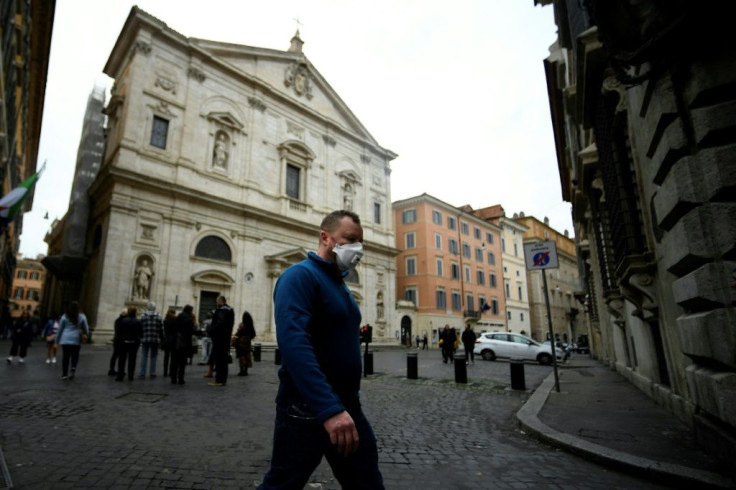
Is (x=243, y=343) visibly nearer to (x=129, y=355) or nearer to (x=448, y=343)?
(x=129, y=355)

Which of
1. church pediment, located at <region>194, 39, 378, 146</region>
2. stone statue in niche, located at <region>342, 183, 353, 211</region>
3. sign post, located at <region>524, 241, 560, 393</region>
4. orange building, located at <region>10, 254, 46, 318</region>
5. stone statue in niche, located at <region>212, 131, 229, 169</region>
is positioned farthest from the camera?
orange building, located at <region>10, 254, 46, 318</region>

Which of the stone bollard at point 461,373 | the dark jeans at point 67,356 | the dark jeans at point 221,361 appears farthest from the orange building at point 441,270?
the dark jeans at point 67,356

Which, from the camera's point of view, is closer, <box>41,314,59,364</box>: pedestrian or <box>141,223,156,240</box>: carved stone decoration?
<box>41,314,59,364</box>: pedestrian

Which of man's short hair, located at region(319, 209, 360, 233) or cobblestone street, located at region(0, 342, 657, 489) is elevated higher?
man's short hair, located at region(319, 209, 360, 233)

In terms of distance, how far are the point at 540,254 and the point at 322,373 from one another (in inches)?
315

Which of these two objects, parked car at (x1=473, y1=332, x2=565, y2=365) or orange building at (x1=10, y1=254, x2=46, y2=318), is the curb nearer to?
parked car at (x1=473, y1=332, x2=565, y2=365)

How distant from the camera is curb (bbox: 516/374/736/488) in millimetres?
3096

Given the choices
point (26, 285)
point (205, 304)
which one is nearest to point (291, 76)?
point (205, 304)

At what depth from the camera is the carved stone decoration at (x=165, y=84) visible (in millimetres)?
23047

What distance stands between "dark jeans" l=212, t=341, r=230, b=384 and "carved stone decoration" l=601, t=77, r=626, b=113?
8784mm

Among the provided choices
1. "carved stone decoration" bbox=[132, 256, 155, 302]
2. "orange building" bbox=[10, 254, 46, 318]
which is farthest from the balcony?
"orange building" bbox=[10, 254, 46, 318]

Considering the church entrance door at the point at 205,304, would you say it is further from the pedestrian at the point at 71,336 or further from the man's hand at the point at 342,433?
the man's hand at the point at 342,433

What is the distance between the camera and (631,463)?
3525 mm

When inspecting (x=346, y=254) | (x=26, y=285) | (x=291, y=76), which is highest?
(x=291, y=76)
